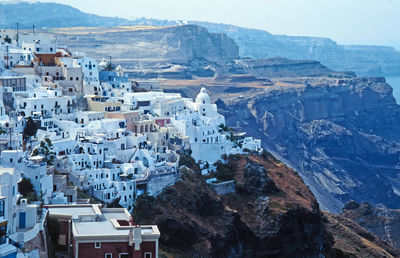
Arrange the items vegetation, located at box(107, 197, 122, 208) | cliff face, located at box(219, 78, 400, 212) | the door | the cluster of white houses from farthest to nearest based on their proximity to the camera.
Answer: cliff face, located at box(219, 78, 400, 212), vegetation, located at box(107, 197, 122, 208), the cluster of white houses, the door

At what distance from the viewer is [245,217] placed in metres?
62.4

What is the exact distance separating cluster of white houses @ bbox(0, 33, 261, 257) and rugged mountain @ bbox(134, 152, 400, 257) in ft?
4.94

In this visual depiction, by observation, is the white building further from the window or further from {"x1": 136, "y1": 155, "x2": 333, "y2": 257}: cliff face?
the window

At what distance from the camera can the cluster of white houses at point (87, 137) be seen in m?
37.6

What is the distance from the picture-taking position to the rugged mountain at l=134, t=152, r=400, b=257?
5406cm

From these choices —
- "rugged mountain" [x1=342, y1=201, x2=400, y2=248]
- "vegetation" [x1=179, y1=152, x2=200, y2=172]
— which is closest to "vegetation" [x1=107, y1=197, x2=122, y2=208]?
"vegetation" [x1=179, y1=152, x2=200, y2=172]

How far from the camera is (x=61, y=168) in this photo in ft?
169

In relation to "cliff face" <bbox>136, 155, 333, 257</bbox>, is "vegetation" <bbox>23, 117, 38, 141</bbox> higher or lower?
higher

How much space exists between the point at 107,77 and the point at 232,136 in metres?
12.4

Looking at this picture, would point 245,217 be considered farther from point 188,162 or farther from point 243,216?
point 188,162

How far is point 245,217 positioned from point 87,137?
43.9 ft

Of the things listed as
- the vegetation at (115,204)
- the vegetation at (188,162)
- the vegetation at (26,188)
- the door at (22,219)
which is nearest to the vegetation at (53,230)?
the door at (22,219)

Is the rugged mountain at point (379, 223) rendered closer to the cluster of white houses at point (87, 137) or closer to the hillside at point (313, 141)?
the cluster of white houses at point (87, 137)

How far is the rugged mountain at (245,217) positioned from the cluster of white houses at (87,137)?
4.94ft
